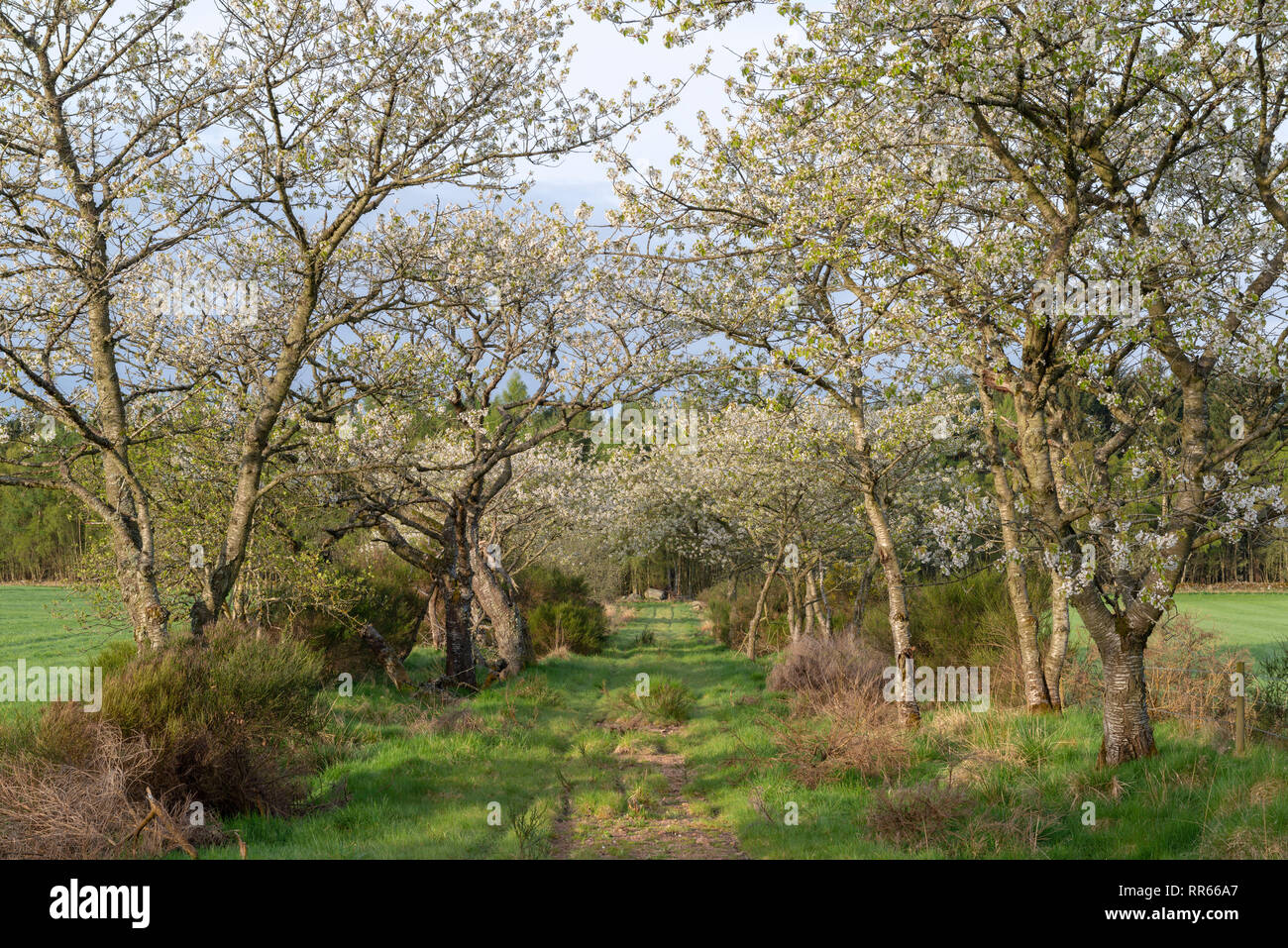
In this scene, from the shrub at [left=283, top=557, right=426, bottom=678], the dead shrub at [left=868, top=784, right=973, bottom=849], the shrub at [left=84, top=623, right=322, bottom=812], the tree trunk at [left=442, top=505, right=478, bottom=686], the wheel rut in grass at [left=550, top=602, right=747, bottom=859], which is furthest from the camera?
the tree trunk at [left=442, top=505, right=478, bottom=686]

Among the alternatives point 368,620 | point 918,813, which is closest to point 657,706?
point 368,620

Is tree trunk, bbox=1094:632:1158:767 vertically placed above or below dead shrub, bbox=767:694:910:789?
above

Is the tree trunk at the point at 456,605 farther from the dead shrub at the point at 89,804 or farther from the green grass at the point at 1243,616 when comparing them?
the green grass at the point at 1243,616

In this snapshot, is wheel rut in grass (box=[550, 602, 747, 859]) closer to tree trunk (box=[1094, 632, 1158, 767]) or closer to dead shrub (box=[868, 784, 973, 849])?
dead shrub (box=[868, 784, 973, 849])

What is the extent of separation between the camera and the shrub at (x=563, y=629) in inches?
1027

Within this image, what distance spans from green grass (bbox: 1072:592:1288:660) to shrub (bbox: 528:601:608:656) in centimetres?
1409

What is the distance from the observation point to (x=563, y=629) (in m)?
26.3

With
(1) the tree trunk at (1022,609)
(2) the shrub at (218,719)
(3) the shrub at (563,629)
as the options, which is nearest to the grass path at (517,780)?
(2) the shrub at (218,719)

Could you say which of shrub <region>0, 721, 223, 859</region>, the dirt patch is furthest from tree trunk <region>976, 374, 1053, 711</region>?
shrub <region>0, 721, 223, 859</region>

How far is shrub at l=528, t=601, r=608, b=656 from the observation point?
26.1 m

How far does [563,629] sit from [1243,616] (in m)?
24.8

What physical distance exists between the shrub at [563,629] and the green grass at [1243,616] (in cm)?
1409

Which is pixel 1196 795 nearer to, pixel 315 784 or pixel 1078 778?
pixel 1078 778

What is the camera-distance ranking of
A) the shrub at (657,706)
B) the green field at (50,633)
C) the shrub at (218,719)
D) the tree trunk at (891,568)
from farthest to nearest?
the green field at (50,633)
the shrub at (657,706)
the tree trunk at (891,568)
the shrub at (218,719)
